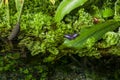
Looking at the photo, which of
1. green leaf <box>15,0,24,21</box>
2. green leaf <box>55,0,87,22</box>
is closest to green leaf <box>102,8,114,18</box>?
green leaf <box>55,0,87,22</box>

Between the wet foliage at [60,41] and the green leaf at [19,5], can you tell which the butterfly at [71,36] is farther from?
the green leaf at [19,5]

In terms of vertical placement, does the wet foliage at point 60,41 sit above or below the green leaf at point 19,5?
below

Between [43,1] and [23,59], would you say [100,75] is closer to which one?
[23,59]

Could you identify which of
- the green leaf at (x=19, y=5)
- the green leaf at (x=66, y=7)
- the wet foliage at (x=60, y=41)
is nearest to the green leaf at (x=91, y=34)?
the wet foliage at (x=60, y=41)

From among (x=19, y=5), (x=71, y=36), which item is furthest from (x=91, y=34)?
(x=19, y=5)

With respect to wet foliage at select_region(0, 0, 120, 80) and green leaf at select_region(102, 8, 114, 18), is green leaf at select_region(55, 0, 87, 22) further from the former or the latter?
green leaf at select_region(102, 8, 114, 18)

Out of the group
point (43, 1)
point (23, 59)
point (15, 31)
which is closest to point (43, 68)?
point (23, 59)
